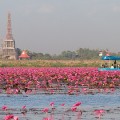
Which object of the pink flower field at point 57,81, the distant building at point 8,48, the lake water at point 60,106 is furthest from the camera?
the distant building at point 8,48

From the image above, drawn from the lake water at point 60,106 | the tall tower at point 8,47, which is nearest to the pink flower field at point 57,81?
the lake water at point 60,106

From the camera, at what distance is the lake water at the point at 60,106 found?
1623cm

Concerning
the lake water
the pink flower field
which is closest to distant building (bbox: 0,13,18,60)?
the pink flower field

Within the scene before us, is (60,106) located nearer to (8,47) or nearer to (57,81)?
(57,81)

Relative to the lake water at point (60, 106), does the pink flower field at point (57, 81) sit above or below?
above

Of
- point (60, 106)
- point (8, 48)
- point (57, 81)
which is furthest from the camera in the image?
point (8, 48)

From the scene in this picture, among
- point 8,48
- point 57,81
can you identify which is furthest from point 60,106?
point 8,48

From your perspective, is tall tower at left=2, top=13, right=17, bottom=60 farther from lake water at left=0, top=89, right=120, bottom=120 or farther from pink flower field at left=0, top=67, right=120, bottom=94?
lake water at left=0, top=89, right=120, bottom=120

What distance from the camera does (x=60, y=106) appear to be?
1908 cm

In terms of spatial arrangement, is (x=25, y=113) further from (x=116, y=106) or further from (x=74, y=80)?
(x=74, y=80)

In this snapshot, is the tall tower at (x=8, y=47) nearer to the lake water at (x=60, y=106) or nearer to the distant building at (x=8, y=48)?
the distant building at (x=8, y=48)

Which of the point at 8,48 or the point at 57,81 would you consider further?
the point at 8,48

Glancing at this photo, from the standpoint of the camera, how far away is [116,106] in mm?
19375

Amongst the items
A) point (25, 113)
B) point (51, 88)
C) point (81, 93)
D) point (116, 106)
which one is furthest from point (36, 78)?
point (25, 113)
